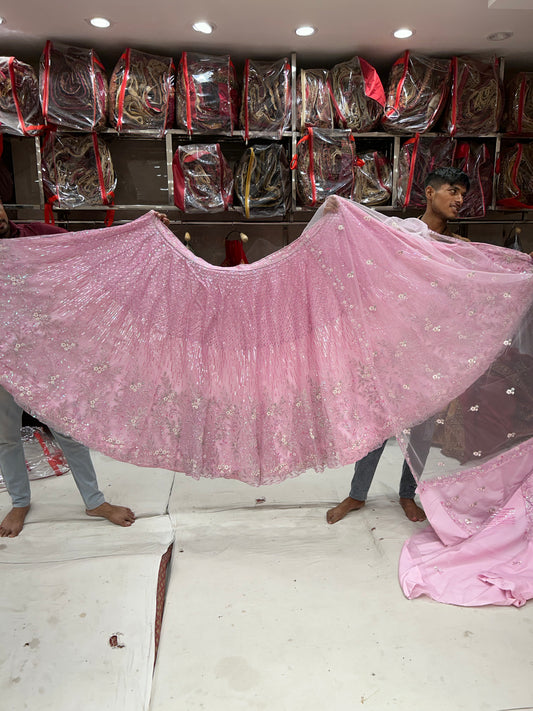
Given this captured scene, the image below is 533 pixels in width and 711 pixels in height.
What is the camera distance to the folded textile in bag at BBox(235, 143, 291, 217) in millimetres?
2740

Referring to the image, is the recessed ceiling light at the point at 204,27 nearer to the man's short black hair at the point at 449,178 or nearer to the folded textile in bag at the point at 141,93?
the folded textile in bag at the point at 141,93

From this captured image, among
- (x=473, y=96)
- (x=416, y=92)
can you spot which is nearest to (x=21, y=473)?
(x=416, y=92)

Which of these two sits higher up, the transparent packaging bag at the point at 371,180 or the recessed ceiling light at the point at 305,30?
the recessed ceiling light at the point at 305,30

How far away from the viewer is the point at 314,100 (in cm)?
270

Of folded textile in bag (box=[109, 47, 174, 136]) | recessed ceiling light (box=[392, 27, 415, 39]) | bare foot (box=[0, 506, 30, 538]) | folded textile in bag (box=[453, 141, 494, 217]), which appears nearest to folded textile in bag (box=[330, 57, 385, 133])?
recessed ceiling light (box=[392, 27, 415, 39])

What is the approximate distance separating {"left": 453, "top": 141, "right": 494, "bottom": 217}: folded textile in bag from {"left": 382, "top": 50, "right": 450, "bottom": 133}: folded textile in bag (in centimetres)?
27

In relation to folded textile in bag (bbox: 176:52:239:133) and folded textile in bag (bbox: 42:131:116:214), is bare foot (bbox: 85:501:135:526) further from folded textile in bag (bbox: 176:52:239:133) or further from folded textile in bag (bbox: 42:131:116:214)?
folded textile in bag (bbox: 176:52:239:133)

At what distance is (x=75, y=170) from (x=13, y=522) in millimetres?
1896

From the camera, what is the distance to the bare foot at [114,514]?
1.92 meters

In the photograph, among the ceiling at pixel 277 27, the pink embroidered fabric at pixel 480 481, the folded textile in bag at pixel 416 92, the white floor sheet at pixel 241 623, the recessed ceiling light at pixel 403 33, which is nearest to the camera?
the white floor sheet at pixel 241 623

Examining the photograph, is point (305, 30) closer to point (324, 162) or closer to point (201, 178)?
point (324, 162)

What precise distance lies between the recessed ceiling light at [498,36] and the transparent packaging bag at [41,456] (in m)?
3.20

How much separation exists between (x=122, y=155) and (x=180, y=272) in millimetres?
1889

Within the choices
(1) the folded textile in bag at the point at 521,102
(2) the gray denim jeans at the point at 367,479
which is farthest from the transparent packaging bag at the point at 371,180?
(2) the gray denim jeans at the point at 367,479
